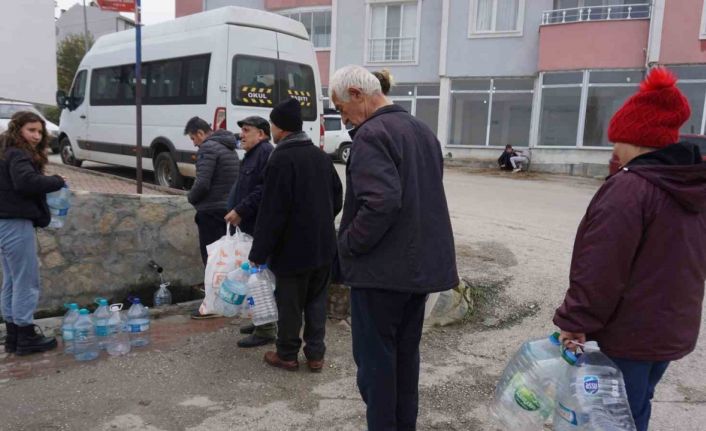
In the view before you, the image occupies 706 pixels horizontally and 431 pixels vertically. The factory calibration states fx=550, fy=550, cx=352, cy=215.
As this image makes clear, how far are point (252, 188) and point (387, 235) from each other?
6.61ft

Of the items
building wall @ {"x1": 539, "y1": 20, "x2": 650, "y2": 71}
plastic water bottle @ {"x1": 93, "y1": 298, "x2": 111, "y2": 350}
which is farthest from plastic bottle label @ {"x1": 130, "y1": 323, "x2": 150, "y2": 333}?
building wall @ {"x1": 539, "y1": 20, "x2": 650, "y2": 71}

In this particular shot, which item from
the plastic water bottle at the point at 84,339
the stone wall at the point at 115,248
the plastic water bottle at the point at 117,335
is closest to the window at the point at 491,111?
the stone wall at the point at 115,248

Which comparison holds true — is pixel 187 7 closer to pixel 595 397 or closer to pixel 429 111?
pixel 429 111

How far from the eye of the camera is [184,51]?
8.91m

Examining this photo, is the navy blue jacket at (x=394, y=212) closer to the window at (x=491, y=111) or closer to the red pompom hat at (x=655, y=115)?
A: the red pompom hat at (x=655, y=115)

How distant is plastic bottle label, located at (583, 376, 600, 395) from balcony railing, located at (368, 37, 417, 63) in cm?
2022

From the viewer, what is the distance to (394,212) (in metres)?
2.49

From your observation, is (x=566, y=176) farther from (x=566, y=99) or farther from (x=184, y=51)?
(x=184, y=51)

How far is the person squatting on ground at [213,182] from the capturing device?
488cm

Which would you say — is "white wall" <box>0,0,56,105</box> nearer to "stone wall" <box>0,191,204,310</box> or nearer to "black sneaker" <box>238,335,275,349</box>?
"stone wall" <box>0,191,204,310</box>

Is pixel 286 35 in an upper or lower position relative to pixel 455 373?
upper

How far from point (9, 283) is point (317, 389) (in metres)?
2.45

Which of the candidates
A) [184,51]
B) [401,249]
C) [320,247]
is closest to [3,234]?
[320,247]

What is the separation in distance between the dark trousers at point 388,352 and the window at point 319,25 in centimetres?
2124
